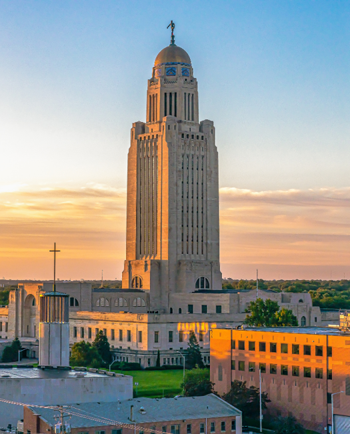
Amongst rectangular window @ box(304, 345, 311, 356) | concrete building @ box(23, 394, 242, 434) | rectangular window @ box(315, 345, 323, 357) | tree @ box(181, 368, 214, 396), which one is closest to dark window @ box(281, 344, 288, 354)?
rectangular window @ box(304, 345, 311, 356)

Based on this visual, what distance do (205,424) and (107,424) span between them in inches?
416

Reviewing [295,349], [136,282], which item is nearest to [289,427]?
[295,349]

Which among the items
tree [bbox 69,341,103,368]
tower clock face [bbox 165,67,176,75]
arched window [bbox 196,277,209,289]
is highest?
tower clock face [bbox 165,67,176,75]

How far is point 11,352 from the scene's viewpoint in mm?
151500

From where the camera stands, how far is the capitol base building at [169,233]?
16762cm

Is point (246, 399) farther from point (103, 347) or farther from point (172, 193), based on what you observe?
point (172, 193)

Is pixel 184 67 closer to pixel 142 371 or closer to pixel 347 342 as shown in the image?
pixel 142 371

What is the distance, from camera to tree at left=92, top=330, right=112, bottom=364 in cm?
14688

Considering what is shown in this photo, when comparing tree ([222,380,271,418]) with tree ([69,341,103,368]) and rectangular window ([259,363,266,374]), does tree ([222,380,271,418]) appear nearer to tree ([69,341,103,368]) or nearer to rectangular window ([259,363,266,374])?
rectangular window ([259,363,266,374])

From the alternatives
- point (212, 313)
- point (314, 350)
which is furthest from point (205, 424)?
point (212, 313)

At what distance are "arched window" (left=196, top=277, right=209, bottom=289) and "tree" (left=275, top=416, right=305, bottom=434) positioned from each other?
81714 mm

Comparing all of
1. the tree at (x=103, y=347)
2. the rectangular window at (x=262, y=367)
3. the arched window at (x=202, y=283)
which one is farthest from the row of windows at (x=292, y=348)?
the arched window at (x=202, y=283)

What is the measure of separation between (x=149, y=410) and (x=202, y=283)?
93166mm

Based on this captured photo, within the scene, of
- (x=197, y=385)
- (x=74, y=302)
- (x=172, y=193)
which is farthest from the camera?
(x=172, y=193)
